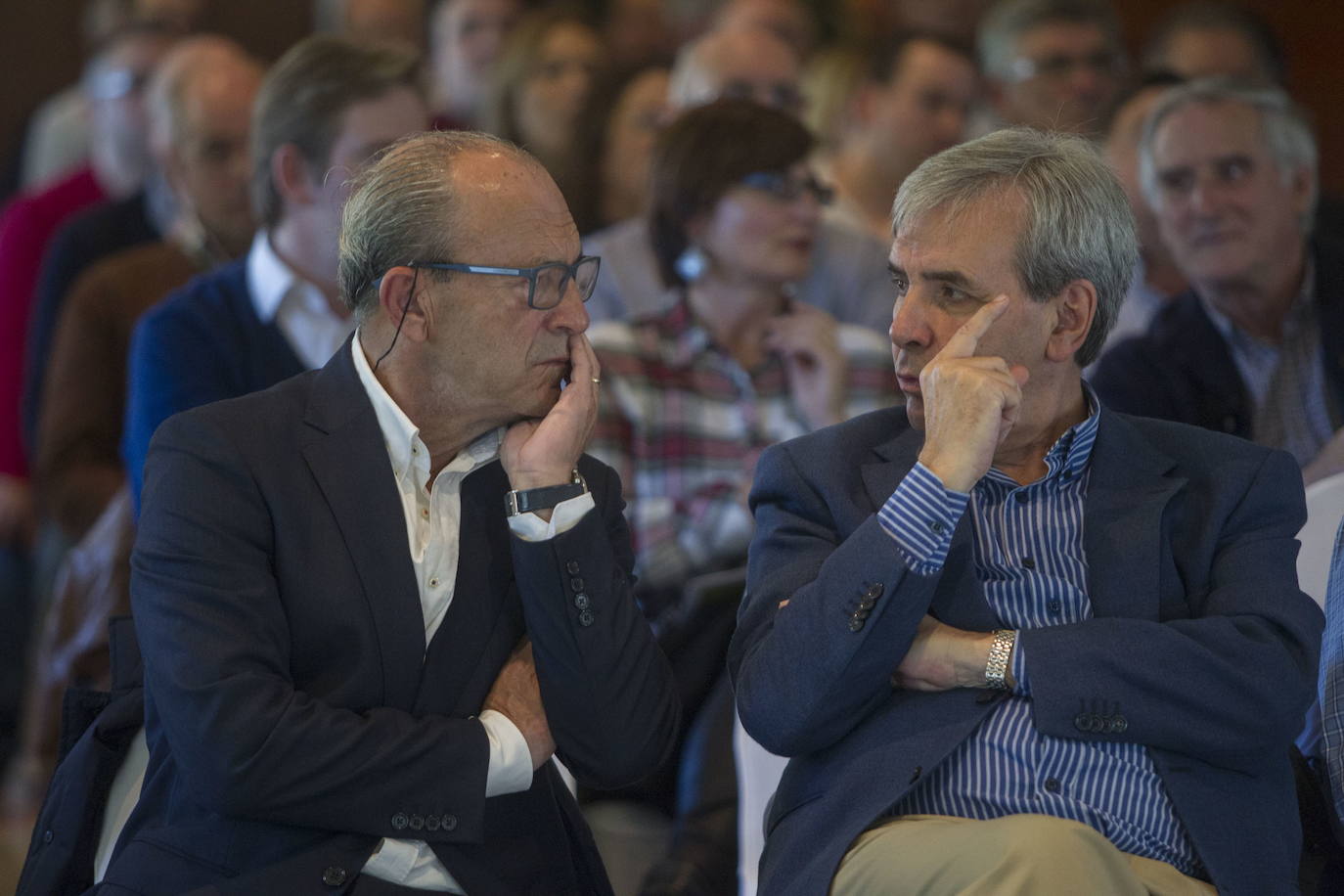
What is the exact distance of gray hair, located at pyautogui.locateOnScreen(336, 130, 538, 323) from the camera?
2.14 m

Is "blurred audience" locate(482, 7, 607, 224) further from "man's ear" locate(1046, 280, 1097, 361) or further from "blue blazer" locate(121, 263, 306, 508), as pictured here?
"man's ear" locate(1046, 280, 1097, 361)

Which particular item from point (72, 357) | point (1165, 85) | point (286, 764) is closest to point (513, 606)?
point (286, 764)

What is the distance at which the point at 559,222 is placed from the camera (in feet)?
7.19

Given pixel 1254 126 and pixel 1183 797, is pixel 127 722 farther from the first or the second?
pixel 1254 126

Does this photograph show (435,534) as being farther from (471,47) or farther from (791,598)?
(471,47)

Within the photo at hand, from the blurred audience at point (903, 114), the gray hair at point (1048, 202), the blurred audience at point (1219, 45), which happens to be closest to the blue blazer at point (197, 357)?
the gray hair at point (1048, 202)

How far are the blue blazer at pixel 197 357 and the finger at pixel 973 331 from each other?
1559 mm

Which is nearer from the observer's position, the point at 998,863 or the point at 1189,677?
the point at 998,863

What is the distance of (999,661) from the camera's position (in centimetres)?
203

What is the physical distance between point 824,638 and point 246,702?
2.24 feet

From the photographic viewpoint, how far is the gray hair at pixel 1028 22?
5160mm

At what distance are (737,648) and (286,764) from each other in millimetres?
608

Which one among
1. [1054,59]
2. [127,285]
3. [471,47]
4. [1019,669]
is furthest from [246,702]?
[471,47]

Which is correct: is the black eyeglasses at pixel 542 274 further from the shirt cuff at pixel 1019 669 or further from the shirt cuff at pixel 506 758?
the shirt cuff at pixel 1019 669
